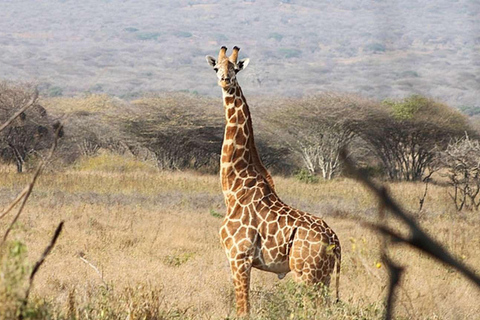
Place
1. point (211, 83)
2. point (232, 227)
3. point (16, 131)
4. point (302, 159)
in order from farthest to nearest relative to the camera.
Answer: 1. point (211, 83)
2. point (302, 159)
3. point (16, 131)
4. point (232, 227)

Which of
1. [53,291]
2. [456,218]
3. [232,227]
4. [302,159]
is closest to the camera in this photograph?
[232,227]

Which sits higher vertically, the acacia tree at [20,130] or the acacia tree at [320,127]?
the acacia tree at [20,130]

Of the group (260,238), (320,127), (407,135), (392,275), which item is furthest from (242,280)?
(320,127)

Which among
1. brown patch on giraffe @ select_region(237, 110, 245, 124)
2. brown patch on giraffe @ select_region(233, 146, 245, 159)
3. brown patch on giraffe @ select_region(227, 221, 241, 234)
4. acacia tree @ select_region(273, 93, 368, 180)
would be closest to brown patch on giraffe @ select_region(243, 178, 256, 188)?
brown patch on giraffe @ select_region(233, 146, 245, 159)

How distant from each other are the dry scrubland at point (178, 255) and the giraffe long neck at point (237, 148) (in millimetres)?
945

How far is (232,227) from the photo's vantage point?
22.9ft

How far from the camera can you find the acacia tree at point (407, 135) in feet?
98.6

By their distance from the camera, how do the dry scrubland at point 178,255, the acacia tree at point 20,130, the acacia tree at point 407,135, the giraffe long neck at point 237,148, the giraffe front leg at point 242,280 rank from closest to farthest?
the dry scrubland at point 178,255 < the giraffe front leg at point 242,280 < the giraffe long neck at point 237,148 < the acacia tree at point 20,130 < the acacia tree at point 407,135

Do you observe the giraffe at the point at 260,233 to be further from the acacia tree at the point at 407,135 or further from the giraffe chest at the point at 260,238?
the acacia tree at the point at 407,135

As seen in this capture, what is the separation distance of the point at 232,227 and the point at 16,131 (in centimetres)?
2044

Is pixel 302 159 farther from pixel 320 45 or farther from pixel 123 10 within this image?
pixel 123 10

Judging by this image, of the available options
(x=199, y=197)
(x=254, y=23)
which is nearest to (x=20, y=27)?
(x=254, y=23)

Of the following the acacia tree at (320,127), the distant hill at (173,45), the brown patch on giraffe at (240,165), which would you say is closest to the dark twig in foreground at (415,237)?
the brown patch on giraffe at (240,165)

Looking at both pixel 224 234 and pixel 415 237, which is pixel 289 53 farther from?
pixel 415 237
